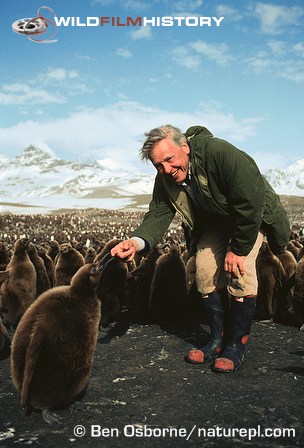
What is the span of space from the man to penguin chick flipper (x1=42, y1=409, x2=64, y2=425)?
3.88ft

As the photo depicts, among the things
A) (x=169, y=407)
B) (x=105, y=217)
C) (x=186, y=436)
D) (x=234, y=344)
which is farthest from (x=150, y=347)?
(x=105, y=217)

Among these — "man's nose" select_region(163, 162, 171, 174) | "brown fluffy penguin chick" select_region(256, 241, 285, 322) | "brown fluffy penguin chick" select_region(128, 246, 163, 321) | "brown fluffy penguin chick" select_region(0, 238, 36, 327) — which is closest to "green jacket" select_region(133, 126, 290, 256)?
"man's nose" select_region(163, 162, 171, 174)

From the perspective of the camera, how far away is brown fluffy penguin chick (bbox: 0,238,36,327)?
5531 mm

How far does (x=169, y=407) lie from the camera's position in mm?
2801

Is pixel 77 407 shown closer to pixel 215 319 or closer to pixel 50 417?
pixel 50 417

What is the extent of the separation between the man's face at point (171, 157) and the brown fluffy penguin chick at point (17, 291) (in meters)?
3.03

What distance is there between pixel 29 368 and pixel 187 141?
6.22ft

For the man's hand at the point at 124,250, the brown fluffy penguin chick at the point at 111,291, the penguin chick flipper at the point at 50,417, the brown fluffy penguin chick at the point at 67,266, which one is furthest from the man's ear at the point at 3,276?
the penguin chick flipper at the point at 50,417

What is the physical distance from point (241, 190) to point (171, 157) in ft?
1.80

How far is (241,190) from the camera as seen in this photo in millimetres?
3209

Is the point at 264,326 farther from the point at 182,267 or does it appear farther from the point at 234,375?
the point at 234,375

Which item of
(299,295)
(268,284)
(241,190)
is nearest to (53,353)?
(241,190)

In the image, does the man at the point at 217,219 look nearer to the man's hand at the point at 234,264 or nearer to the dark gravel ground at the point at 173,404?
the man's hand at the point at 234,264

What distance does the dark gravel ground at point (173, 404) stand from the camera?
2438mm
